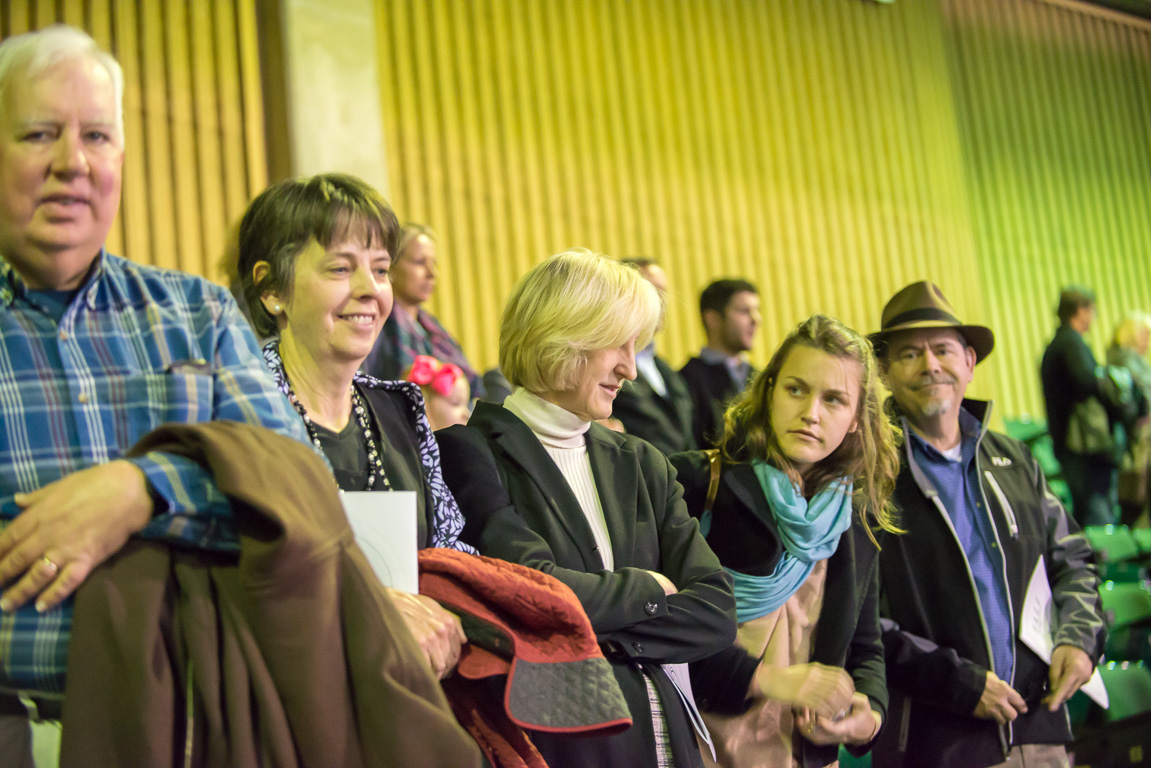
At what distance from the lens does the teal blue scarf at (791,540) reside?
6.94 feet

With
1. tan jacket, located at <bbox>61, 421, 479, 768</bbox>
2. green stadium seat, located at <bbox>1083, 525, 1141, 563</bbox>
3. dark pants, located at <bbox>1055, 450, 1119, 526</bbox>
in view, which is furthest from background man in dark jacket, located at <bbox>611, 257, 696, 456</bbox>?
dark pants, located at <bbox>1055, 450, 1119, 526</bbox>

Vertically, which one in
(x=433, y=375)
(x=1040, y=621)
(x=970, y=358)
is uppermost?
(x=433, y=375)

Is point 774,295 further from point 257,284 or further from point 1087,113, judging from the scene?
point 257,284

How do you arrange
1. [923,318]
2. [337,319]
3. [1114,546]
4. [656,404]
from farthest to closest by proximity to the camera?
[1114,546], [656,404], [923,318], [337,319]

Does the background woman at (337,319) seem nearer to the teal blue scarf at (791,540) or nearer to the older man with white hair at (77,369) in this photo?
the older man with white hair at (77,369)

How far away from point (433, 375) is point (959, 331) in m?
1.52

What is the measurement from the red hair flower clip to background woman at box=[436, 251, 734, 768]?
1.08 m

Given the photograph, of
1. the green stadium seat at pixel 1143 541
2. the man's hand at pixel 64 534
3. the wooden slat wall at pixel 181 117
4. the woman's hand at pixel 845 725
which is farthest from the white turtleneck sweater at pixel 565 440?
the green stadium seat at pixel 1143 541

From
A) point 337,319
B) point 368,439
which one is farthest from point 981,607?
point 337,319

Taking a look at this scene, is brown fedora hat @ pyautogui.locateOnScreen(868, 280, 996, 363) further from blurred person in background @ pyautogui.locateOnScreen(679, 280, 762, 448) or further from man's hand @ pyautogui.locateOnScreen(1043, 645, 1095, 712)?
blurred person in background @ pyautogui.locateOnScreen(679, 280, 762, 448)

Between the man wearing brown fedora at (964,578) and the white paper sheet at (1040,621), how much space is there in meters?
0.02

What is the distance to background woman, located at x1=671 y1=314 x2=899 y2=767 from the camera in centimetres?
208

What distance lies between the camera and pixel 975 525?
8.84 ft

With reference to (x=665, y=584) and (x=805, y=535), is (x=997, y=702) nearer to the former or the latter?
(x=805, y=535)
